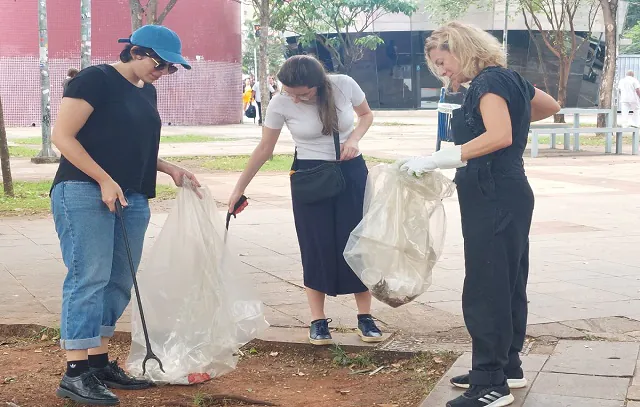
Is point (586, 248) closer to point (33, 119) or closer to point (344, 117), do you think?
point (344, 117)

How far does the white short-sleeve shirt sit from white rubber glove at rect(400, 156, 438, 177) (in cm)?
89

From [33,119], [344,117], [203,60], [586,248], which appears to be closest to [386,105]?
[203,60]

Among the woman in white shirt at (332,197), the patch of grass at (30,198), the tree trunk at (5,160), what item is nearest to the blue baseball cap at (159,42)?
the woman in white shirt at (332,197)

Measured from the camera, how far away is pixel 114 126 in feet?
13.5

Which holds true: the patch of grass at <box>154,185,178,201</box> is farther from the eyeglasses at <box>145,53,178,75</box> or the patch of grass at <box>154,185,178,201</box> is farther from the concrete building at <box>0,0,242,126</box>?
the concrete building at <box>0,0,242,126</box>

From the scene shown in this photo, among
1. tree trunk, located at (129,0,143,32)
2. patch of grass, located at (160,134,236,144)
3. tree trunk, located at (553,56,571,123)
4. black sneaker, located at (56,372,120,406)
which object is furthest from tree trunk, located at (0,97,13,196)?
tree trunk, located at (553,56,571,123)

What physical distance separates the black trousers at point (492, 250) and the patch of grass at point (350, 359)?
986 millimetres

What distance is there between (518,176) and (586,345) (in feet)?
4.44

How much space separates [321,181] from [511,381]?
58.5 inches

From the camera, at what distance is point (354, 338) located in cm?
514

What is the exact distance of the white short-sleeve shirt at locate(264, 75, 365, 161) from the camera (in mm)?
5004

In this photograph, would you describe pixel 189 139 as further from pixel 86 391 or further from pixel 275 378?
Result: pixel 86 391

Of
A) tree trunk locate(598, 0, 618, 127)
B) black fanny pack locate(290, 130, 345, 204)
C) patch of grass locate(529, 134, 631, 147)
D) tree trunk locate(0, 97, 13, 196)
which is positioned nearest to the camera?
black fanny pack locate(290, 130, 345, 204)

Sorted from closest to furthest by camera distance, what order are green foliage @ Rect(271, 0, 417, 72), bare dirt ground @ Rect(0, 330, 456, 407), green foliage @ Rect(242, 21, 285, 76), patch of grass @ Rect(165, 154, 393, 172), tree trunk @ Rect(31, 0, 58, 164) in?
bare dirt ground @ Rect(0, 330, 456, 407), patch of grass @ Rect(165, 154, 393, 172), tree trunk @ Rect(31, 0, 58, 164), green foliage @ Rect(271, 0, 417, 72), green foliage @ Rect(242, 21, 285, 76)
